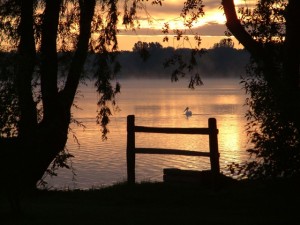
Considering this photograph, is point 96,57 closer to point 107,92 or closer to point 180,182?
point 107,92

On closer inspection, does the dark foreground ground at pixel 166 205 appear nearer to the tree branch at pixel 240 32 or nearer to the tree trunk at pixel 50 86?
the tree trunk at pixel 50 86

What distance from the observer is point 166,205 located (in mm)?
16609

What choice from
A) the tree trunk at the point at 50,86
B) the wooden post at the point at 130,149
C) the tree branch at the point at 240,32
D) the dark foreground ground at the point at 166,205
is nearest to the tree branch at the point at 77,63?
the tree trunk at the point at 50,86

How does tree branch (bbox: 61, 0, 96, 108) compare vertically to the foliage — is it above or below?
above

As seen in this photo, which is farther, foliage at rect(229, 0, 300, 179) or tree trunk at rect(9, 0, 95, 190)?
tree trunk at rect(9, 0, 95, 190)

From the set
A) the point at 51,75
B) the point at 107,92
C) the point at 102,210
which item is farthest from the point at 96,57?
the point at 102,210

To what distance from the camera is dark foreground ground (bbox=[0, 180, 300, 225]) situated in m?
13.7

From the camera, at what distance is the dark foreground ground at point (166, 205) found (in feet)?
44.9

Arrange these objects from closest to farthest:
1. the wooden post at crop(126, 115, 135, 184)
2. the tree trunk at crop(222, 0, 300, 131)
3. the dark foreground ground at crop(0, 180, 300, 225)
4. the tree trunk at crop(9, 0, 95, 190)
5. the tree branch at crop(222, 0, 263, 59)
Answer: the dark foreground ground at crop(0, 180, 300, 225) → the tree trunk at crop(222, 0, 300, 131) → the tree branch at crop(222, 0, 263, 59) → the tree trunk at crop(9, 0, 95, 190) → the wooden post at crop(126, 115, 135, 184)

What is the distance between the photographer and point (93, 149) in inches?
1975

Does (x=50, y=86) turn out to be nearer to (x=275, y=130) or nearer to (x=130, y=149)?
(x=130, y=149)

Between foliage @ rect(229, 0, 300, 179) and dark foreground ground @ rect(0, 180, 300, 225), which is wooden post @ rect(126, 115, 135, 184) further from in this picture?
foliage @ rect(229, 0, 300, 179)

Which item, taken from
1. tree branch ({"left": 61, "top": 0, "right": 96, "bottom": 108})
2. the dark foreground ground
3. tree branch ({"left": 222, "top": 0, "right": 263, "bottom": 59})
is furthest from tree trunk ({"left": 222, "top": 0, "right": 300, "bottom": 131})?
tree branch ({"left": 61, "top": 0, "right": 96, "bottom": 108})

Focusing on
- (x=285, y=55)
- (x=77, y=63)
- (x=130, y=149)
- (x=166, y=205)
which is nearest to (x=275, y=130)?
(x=285, y=55)
